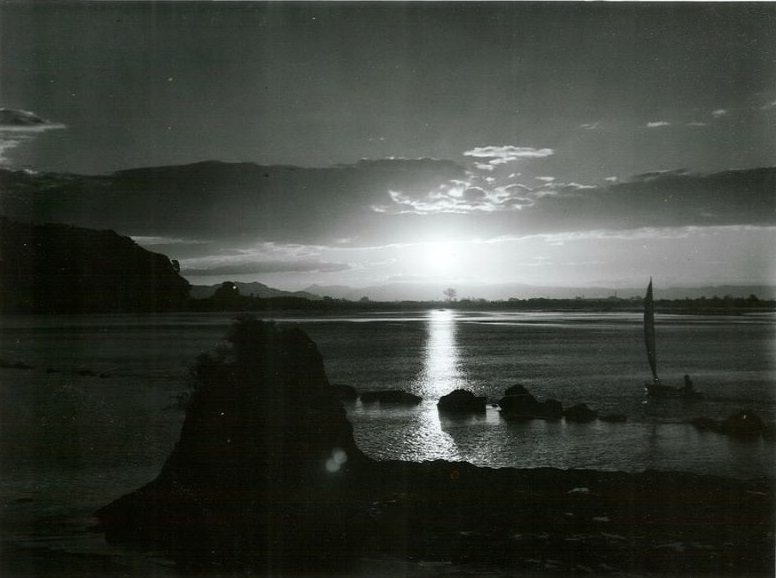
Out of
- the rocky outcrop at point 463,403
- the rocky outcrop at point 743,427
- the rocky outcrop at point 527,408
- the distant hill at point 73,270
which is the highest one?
the distant hill at point 73,270

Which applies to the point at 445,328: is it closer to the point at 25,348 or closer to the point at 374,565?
the point at 25,348

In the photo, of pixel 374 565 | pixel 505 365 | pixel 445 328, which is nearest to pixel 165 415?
pixel 374 565

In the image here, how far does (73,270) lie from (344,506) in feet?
19.3

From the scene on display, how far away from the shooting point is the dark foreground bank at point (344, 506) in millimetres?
6879

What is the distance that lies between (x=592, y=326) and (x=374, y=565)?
42158 millimetres

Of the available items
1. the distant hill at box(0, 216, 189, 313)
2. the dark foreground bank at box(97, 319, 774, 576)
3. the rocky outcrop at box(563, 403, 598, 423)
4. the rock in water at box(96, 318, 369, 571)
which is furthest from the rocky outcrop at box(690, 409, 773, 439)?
the distant hill at box(0, 216, 189, 313)

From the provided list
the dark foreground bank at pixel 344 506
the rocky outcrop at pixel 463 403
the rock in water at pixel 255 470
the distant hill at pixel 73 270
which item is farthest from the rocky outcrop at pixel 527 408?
the distant hill at pixel 73 270

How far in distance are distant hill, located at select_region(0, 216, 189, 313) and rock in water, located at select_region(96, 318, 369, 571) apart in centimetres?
251

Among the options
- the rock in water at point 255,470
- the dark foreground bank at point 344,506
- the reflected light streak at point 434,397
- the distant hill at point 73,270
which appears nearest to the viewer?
the dark foreground bank at point 344,506

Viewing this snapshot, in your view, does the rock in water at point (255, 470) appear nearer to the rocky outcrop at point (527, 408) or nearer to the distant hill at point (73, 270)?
the distant hill at point (73, 270)

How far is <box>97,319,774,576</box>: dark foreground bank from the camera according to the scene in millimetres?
6879

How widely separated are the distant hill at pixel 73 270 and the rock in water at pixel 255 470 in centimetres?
251

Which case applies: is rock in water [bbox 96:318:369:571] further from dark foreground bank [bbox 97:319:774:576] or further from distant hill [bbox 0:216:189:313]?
distant hill [bbox 0:216:189:313]

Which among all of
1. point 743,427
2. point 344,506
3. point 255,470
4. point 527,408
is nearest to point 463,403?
point 527,408
